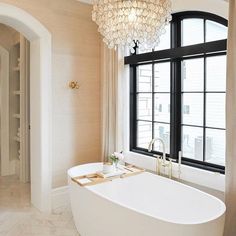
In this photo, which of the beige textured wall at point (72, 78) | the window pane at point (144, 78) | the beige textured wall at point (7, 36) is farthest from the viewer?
the beige textured wall at point (7, 36)

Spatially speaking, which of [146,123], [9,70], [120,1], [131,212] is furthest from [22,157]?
[120,1]

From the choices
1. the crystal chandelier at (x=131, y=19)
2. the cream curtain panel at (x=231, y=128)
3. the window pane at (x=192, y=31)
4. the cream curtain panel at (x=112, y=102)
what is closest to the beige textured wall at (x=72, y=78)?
the cream curtain panel at (x=112, y=102)

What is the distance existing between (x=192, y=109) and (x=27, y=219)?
2.52 meters

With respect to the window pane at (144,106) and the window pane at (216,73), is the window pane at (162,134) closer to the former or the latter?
the window pane at (144,106)

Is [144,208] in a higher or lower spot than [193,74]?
lower

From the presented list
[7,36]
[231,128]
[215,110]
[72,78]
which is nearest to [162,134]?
[215,110]

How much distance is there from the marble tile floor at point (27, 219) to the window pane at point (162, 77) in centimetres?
211

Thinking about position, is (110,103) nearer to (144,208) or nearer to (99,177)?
(99,177)

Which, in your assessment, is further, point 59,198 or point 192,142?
point 59,198

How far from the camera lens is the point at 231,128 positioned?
242 centimetres

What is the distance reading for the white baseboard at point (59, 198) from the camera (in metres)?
3.71

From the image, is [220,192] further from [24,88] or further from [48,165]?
[24,88]

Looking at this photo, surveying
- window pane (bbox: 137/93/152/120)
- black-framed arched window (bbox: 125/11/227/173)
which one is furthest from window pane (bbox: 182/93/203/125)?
window pane (bbox: 137/93/152/120)

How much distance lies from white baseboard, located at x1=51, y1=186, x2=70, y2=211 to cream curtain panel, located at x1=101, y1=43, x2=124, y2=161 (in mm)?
746
